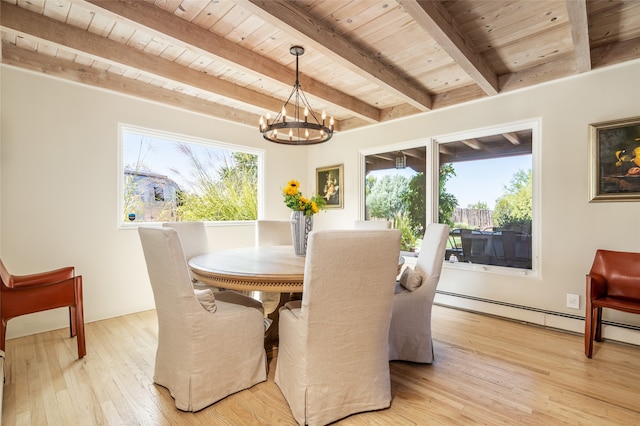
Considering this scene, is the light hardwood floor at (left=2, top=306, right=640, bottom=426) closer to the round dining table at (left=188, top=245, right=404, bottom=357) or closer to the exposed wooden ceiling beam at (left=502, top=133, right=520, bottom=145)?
the round dining table at (left=188, top=245, right=404, bottom=357)

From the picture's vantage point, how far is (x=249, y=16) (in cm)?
215

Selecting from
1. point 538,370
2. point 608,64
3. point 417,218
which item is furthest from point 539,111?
point 538,370

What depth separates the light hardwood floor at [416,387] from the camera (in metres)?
1.65

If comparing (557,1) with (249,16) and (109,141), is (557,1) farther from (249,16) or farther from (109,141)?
(109,141)

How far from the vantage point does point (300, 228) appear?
2.52 m

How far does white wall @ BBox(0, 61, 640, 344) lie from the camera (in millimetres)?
2639

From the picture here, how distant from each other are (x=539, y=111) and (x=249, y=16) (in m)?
2.73

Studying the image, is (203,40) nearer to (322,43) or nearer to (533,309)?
(322,43)

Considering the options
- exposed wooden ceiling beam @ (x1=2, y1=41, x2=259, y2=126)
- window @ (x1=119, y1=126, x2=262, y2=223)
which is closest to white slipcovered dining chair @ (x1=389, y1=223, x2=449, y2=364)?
window @ (x1=119, y1=126, x2=262, y2=223)

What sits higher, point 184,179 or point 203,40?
point 203,40

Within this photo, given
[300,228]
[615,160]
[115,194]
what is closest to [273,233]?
[300,228]

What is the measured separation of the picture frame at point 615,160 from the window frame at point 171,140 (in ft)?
12.1

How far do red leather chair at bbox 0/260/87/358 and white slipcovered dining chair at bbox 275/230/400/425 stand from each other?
171 centimetres

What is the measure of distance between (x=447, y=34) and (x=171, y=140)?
3.10 meters
